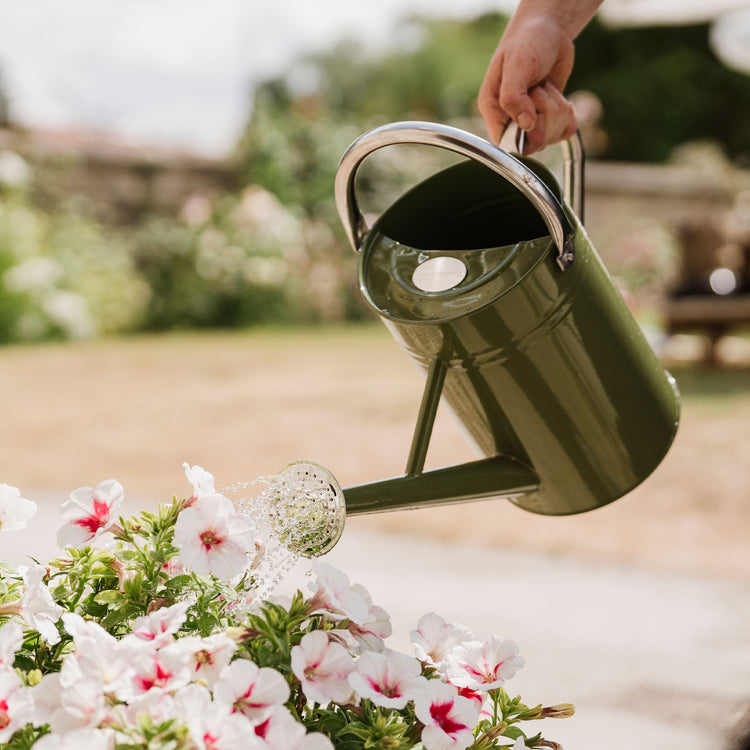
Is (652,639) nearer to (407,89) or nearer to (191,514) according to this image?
(191,514)

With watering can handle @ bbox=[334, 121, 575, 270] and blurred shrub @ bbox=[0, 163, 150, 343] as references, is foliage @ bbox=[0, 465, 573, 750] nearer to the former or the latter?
watering can handle @ bbox=[334, 121, 575, 270]

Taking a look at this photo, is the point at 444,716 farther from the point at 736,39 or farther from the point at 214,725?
the point at 736,39

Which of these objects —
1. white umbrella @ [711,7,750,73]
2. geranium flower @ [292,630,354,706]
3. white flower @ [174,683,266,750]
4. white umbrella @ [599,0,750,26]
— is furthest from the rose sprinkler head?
white umbrella @ [599,0,750,26]

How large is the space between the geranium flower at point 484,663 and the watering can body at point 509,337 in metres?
0.18

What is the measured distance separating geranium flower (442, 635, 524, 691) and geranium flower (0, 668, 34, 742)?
37 centimetres

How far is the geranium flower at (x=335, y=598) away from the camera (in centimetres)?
85

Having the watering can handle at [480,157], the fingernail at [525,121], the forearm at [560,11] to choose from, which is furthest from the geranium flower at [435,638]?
the forearm at [560,11]

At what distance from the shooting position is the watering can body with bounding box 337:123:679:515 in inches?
42.9

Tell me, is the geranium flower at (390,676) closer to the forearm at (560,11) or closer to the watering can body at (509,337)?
the watering can body at (509,337)

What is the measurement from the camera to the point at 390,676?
0.81 m

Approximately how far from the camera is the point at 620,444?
1.23 m

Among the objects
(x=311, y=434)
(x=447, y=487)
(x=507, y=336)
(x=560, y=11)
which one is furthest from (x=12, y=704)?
(x=311, y=434)

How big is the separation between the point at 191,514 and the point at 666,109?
17539 millimetres

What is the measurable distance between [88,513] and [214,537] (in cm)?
14
